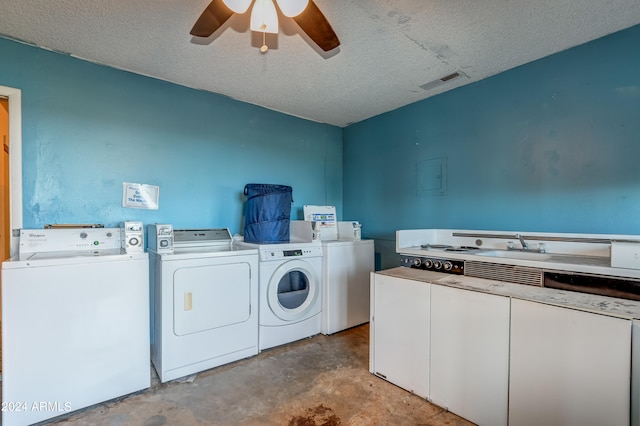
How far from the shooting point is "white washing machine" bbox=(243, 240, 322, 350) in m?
2.64

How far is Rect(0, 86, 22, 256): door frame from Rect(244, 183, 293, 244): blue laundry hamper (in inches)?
65.7

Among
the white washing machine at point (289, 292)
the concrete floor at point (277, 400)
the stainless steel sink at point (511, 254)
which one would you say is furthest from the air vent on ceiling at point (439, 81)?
the concrete floor at point (277, 400)

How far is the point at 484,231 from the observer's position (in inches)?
102

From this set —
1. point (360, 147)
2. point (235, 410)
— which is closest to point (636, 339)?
point (235, 410)

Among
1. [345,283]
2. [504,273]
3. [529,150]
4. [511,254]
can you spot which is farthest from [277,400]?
[529,150]

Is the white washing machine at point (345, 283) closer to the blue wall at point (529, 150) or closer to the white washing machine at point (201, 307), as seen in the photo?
the blue wall at point (529, 150)

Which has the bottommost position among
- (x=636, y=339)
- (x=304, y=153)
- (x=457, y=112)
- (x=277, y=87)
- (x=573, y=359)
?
(x=573, y=359)

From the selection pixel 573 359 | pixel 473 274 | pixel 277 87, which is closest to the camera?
pixel 573 359

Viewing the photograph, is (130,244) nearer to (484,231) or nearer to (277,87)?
(277,87)

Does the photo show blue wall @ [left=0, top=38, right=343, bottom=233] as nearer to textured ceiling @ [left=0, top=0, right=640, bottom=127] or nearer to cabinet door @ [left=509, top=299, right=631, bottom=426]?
textured ceiling @ [left=0, top=0, right=640, bottom=127]

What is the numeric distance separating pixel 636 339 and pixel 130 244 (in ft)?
9.24

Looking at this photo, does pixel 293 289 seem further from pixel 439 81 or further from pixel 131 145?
pixel 439 81

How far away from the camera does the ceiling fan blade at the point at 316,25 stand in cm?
148

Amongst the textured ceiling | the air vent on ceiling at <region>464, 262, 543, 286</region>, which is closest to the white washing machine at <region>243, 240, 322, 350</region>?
the air vent on ceiling at <region>464, 262, 543, 286</region>
